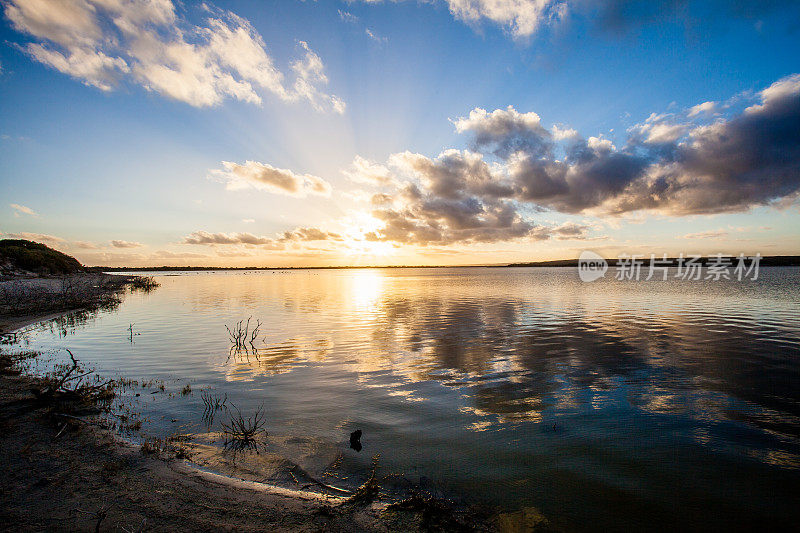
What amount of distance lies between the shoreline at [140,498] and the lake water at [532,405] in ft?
5.49

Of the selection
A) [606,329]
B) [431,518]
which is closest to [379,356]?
[431,518]

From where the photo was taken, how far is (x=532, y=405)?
13.5m

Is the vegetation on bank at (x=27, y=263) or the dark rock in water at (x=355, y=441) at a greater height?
the vegetation on bank at (x=27, y=263)

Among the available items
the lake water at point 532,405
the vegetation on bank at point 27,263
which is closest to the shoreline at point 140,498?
the lake water at point 532,405

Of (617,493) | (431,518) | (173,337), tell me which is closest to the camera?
(431,518)

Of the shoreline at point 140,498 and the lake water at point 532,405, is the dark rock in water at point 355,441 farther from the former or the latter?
the shoreline at point 140,498

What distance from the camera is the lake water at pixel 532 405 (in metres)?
8.40

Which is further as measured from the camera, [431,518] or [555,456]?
[555,456]

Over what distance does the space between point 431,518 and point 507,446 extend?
428 cm

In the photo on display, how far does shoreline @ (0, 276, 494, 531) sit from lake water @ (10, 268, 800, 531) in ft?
5.49

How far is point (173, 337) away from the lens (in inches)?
1081

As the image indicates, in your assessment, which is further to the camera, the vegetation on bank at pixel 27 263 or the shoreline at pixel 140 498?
the vegetation on bank at pixel 27 263

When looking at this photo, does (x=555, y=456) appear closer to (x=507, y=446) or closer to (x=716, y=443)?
(x=507, y=446)

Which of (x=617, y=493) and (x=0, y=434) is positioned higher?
(x=0, y=434)
